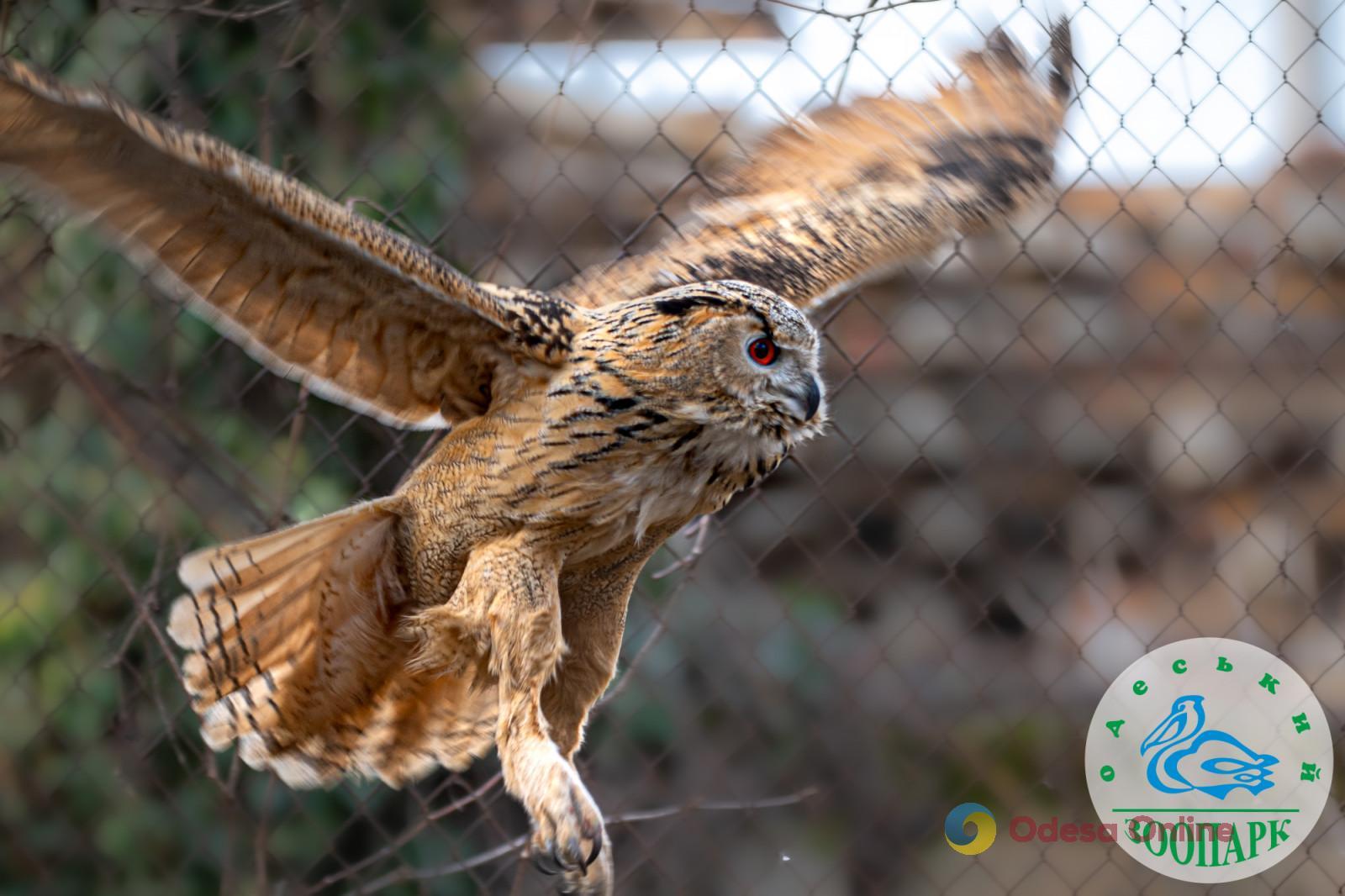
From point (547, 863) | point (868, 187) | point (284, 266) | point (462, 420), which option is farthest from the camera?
point (868, 187)

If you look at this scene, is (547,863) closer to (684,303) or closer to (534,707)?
(534,707)

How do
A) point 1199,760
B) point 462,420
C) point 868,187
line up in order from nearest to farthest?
point 462,420, point 868,187, point 1199,760

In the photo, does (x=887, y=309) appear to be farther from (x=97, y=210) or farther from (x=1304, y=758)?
(x=97, y=210)

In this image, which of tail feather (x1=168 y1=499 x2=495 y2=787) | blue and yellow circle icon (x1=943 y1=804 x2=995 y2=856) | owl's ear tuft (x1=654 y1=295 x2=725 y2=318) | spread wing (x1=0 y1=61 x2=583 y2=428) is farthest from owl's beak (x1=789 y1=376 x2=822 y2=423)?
blue and yellow circle icon (x1=943 y1=804 x2=995 y2=856)

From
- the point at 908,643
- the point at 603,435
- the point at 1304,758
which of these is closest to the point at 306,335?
the point at 603,435

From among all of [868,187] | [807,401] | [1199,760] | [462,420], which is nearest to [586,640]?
[462,420]

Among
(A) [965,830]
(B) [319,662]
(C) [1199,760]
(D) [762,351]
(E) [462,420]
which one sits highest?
(D) [762,351]

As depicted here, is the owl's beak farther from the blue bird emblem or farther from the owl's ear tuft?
the blue bird emblem

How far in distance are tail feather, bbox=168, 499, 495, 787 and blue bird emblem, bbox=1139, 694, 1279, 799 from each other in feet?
4.99

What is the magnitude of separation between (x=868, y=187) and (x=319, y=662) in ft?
4.86

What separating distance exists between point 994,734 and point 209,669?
272 cm

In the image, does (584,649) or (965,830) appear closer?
(584,649)

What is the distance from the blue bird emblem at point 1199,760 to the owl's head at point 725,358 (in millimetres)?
1438

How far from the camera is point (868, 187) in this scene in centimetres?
271
